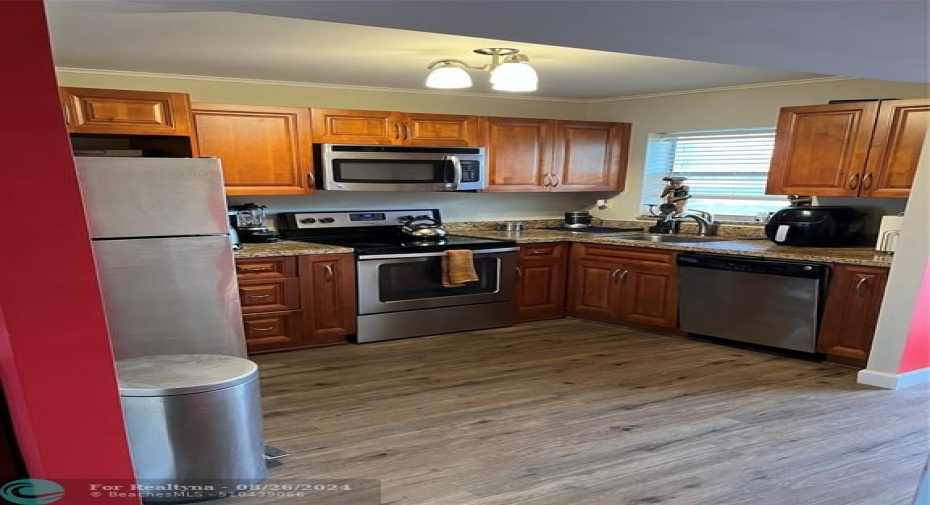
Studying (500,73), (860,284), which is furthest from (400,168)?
(860,284)

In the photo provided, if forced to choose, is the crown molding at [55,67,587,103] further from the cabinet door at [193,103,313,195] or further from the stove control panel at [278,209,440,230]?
the stove control panel at [278,209,440,230]

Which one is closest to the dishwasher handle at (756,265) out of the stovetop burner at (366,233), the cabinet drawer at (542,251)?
the cabinet drawer at (542,251)

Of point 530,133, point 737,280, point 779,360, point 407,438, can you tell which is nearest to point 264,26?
point 407,438

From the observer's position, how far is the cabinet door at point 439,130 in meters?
4.45

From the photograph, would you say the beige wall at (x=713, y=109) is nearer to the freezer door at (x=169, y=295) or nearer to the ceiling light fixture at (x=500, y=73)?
the ceiling light fixture at (x=500, y=73)

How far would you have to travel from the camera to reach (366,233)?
4.73 metres

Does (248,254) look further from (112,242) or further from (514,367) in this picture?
(514,367)

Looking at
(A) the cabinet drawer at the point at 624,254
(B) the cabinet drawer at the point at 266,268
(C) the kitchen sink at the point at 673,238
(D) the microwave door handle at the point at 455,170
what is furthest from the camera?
(C) the kitchen sink at the point at 673,238

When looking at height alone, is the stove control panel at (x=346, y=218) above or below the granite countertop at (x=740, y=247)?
above

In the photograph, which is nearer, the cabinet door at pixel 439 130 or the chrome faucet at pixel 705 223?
the cabinet door at pixel 439 130

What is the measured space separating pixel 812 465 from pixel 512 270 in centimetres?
254

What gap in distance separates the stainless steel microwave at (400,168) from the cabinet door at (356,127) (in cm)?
7

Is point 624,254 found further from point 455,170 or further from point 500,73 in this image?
point 500,73

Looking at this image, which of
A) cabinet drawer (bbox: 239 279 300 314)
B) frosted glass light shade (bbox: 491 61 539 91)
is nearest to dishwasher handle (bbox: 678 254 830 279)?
frosted glass light shade (bbox: 491 61 539 91)
